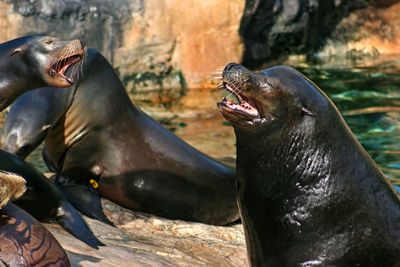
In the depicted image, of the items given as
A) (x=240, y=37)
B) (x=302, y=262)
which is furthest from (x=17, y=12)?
(x=302, y=262)

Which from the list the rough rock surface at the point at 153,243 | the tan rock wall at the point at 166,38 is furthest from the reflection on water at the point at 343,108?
the rough rock surface at the point at 153,243

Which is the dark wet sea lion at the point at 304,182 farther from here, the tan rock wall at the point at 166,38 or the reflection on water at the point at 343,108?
the tan rock wall at the point at 166,38

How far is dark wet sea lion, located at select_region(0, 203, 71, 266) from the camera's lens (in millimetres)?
3307

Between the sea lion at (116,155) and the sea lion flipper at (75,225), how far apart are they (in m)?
0.87

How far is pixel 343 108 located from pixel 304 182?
6.80 m

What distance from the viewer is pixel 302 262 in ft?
12.1

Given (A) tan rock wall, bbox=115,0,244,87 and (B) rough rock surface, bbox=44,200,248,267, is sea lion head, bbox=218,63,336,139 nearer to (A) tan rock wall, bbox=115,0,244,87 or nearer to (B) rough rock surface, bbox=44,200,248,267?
(B) rough rock surface, bbox=44,200,248,267

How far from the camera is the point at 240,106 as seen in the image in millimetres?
3730

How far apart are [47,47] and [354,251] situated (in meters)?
2.50

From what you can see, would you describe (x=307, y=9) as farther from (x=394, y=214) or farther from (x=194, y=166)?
(x=394, y=214)

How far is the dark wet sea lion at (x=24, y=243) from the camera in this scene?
130 inches

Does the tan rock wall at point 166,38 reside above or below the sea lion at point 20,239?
below

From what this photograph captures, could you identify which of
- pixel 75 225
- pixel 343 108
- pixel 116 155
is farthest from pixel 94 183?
pixel 343 108

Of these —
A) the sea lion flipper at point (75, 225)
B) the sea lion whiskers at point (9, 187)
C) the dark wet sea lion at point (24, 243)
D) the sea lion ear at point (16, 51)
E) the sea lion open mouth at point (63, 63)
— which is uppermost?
the sea lion ear at point (16, 51)
